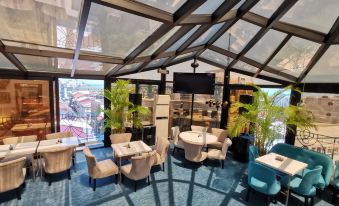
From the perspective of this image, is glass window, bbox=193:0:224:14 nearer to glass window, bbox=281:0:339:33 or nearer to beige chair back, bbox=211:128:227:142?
glass window, bbox=281:0:339:33

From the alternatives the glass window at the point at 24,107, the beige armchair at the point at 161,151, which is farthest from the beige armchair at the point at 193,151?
the glass window at the point at 24,107

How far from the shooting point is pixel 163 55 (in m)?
4.62

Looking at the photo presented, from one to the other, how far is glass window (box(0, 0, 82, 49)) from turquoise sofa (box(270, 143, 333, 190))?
213 inches

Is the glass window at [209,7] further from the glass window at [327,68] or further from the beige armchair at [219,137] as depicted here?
the beige armchair at [219,137]

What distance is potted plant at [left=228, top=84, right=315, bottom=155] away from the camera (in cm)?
434

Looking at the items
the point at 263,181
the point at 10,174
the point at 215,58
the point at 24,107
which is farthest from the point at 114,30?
the point at 24,107

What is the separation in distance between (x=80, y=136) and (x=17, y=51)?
4203 mm

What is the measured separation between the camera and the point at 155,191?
12.9 feet

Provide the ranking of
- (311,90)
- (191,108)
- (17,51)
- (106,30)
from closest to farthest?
1. (106,30)
2. (17,51)
3. (311,90)
4. (191,108)

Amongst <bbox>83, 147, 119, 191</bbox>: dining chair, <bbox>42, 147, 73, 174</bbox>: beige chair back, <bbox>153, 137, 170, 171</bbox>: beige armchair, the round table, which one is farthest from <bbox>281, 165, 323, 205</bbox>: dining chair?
<bbox>42, 147, 73, 174</bbox>: beige chair back

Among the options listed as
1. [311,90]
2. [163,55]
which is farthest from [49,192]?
[311,90]

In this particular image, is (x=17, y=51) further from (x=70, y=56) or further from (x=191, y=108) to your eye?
(x=191, y=108)

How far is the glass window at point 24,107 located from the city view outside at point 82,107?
48 cm

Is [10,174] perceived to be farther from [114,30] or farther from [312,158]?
[312,158]
